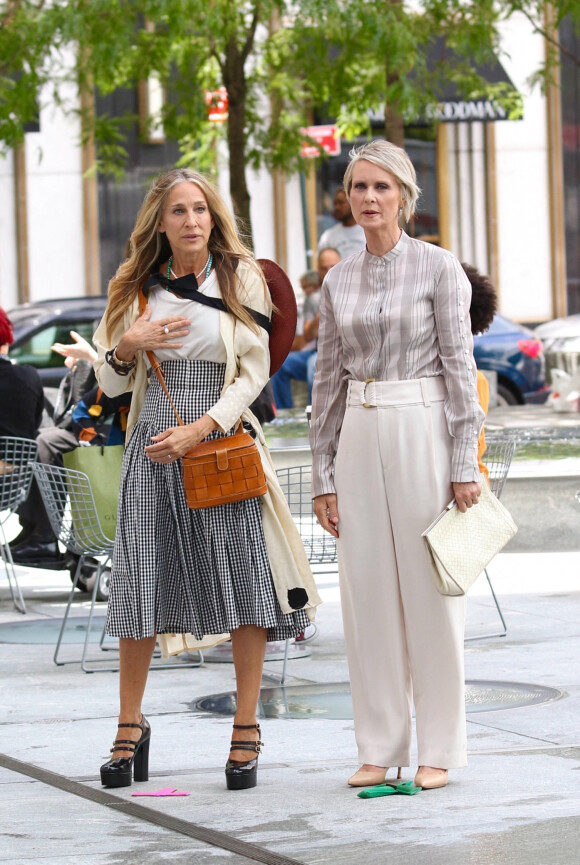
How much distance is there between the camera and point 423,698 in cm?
488

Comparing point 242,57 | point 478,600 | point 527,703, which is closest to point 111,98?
point 242,57

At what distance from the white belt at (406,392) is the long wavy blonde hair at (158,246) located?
63 cm

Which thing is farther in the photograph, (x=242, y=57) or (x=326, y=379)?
(x=242, y=57)

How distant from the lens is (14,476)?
8938mm

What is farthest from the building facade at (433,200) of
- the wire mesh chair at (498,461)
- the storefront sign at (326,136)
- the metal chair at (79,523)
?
the metal chair at (79,523)

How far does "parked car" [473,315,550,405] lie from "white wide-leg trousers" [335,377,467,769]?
1202cm

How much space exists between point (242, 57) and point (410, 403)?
33.0ft

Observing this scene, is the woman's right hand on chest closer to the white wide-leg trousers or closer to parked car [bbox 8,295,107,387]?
the white wide-leg trousers

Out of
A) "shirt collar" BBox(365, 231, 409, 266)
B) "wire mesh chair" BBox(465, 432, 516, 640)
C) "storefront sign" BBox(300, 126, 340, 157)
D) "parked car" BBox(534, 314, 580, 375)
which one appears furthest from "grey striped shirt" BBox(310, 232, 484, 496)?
"storefront sign" BBox(300, 126, 340, 157)

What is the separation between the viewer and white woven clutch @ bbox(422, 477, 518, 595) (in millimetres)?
4715

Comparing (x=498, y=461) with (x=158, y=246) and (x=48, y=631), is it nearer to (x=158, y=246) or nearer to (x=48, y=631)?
(x=48, y=631)

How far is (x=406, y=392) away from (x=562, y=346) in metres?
13.9

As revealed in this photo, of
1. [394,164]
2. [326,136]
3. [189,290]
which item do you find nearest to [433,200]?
[326,136]

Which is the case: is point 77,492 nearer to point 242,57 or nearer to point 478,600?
point 478,600
